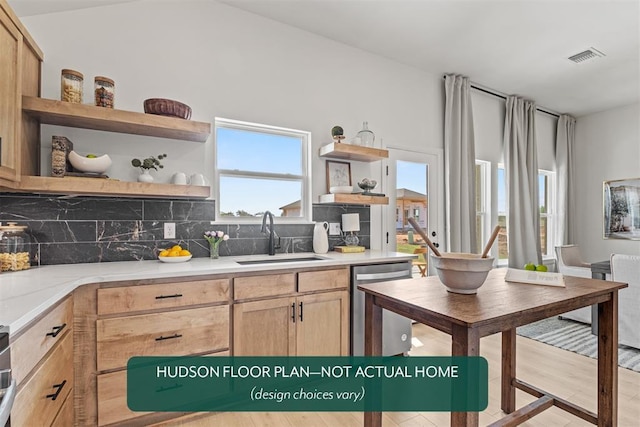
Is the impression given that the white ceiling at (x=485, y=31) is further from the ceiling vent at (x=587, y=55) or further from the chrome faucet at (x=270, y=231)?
the chrome faucet at (x=270, y=231)

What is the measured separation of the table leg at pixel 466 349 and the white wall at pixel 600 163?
5802 mm

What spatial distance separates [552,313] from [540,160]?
5027 millimetres

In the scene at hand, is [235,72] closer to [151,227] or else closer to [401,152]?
[151,227]

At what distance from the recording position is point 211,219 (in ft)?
8.66

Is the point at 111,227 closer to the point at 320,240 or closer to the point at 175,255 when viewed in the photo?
the point at 175,255

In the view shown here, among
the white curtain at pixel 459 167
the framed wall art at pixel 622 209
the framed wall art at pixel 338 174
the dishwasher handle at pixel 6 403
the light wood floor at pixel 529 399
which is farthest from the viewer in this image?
the framed wall art at pixel 622 209

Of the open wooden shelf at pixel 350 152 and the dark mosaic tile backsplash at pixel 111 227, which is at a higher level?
the open wooden shelf at pixel 350 152

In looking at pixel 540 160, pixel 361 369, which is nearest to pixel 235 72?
pixel 361 369

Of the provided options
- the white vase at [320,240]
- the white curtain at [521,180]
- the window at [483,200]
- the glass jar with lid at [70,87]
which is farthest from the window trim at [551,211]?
the glass jar with lid at [70,87]

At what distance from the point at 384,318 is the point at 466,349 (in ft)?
5.17

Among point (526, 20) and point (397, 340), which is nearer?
point (397, 340)

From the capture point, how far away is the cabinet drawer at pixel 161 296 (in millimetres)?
1771

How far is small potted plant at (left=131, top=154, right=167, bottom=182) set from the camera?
2.25 metres

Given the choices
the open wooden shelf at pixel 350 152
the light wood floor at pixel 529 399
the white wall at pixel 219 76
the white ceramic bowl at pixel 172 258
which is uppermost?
the white wall at pixel 219 76
